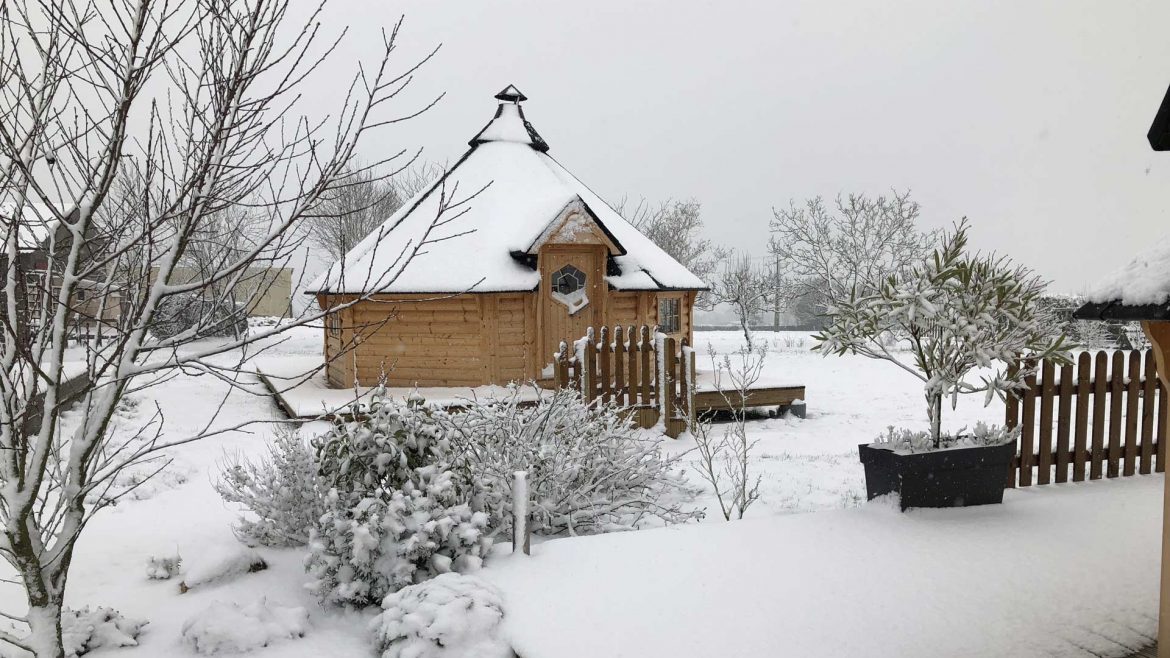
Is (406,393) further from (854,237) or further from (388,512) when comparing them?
(854,237)

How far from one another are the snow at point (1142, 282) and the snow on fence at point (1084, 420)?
3.06m

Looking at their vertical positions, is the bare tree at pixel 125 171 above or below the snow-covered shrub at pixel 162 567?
above

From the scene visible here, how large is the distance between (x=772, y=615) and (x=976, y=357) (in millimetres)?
2883

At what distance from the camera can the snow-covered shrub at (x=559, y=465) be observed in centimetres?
522

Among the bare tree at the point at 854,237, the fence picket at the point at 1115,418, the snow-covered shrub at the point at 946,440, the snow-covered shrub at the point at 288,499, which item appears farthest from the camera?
the bare tree at the point at 854,237

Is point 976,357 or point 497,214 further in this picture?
point 497,214

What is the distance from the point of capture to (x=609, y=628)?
3678 millimetres

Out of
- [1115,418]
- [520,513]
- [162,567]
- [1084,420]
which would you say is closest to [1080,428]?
[1084,420]

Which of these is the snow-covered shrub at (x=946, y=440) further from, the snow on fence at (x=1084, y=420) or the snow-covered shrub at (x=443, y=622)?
the snow-covered shrub at (x=443, y=622)

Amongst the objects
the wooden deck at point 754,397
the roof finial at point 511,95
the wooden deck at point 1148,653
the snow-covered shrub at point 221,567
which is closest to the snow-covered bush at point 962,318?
the wooden deck at point 1148,653

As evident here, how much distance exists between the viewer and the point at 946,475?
548 cm

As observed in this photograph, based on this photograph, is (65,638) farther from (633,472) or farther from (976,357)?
(976,357)

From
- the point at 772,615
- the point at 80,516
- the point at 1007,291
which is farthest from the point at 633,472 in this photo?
the point at 80,516

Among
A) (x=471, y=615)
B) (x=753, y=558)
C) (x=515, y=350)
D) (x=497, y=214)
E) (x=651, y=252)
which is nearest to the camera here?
(x=471, y=615)
